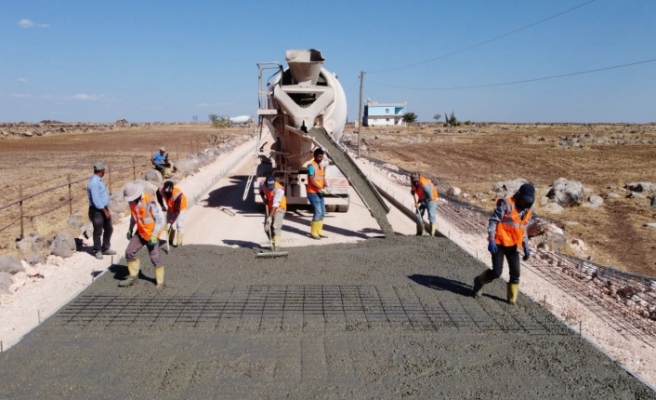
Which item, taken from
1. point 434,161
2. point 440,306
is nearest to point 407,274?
point 440,306

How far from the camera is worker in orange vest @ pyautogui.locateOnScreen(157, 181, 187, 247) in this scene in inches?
349

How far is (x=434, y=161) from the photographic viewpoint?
98.9 feet

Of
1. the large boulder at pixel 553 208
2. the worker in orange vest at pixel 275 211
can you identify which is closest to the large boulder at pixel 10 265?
the worker in orange vest at pixel 275 211

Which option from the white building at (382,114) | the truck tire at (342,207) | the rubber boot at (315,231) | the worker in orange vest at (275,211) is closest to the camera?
the worker in orange vest at (275,211)

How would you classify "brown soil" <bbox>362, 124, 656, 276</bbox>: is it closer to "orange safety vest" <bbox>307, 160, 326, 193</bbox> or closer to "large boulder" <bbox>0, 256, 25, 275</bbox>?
"orange safety vest" <bbox>307, 160, 326, 193</bbox>

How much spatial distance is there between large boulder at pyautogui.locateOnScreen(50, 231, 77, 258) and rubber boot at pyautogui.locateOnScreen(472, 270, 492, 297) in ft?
21.2

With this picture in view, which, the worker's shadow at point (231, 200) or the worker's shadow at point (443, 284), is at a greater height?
the worker's shadow at point (231, 200)

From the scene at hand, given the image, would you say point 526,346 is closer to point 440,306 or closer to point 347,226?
point 440,306

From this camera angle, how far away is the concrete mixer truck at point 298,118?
33.4 ft

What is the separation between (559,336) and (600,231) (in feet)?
26.7

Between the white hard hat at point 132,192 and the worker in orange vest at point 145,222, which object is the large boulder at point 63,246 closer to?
the worker in orange vest at point 145,222

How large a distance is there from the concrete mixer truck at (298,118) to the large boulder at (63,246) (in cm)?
429

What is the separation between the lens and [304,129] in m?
10.3

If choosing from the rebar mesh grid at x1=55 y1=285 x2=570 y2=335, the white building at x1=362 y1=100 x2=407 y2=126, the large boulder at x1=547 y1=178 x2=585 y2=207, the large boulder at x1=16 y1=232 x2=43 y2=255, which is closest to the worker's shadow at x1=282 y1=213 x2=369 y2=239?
the rebar mesh grid at x1=55 y1=285 x2=570 y2=335
